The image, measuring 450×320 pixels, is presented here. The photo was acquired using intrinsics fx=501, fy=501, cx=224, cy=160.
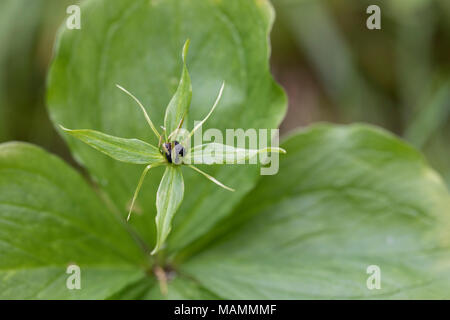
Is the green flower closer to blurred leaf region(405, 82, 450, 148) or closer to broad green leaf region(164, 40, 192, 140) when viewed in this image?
broad green leaf region(164, 40, 192, 140)

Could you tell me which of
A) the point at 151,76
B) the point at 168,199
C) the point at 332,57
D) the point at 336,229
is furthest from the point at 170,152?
the point at 332,57

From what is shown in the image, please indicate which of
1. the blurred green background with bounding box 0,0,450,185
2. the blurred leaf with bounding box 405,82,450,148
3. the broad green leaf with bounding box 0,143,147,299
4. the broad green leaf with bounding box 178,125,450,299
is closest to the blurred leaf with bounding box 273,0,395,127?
the blurred green background with bounding box 0,0,450,185

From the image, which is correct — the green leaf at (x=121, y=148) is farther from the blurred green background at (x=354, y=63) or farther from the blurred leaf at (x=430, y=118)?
the blurred leaf at (x=430, y=118)

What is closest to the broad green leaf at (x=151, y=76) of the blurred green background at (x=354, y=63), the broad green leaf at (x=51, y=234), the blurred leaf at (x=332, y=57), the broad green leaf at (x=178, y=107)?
the broad green leaf at (x=51, y=234)

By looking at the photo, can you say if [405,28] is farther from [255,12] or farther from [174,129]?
[174,129]

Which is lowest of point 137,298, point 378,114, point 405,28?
point 137,298

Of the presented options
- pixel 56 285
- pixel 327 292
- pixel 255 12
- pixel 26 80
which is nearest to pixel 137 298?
pixel 56 285
